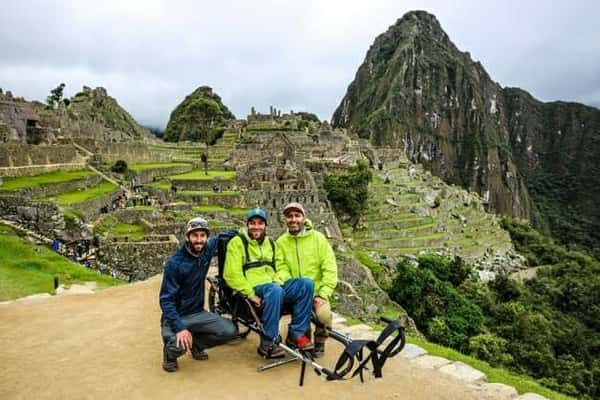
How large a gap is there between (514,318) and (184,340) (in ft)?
85.8

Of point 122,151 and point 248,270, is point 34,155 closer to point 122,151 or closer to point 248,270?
point 122,151

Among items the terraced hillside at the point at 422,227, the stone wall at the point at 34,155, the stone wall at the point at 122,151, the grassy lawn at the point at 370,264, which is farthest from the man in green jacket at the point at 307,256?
the stone wall at the point at 122,151

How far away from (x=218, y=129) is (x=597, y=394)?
158 feet

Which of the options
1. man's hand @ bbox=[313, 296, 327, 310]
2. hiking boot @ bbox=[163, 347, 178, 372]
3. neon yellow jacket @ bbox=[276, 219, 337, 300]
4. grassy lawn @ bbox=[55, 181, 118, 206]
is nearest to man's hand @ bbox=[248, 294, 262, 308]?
neon yellow jacket @ bbox=[276, 219, 337, 300]

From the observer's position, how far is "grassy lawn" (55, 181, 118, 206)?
18484 millimetres

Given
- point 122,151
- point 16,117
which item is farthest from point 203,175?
point 16,117

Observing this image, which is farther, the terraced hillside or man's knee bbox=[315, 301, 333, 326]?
the terraced hillside

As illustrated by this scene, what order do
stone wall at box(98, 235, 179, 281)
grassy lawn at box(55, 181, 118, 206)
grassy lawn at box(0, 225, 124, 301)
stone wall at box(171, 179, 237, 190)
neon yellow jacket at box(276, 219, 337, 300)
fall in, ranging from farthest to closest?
stone wall at box(171, 179, 237, 190), grassy lawn at box(55, 181, 118, 206), stone wall at box(98, 235, 179, 281), grassy lawn at box(0, 225, 124, 301), neon yellow jacket at box(276, 219, 337, 300)

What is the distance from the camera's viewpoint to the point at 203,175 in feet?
108

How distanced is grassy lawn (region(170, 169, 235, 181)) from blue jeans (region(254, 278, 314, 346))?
80.6 feet

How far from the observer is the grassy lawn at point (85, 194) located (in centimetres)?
1848

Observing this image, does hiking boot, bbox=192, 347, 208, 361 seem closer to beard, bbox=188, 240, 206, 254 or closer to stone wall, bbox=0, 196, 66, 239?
beard, bbox=188, 240, 206, 254

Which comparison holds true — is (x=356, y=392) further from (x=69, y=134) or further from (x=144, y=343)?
(x=69, y=134)

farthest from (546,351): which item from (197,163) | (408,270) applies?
(197,163)
